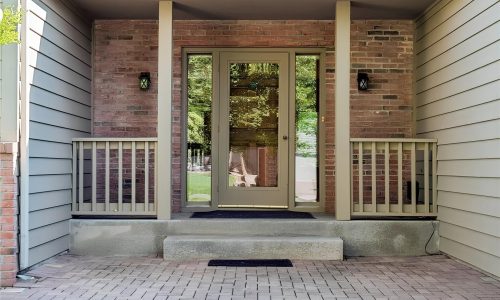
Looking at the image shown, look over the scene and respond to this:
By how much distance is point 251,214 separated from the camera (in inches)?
217

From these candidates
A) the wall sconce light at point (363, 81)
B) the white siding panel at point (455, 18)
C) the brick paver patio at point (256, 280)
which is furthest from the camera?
the wall sconce light at point (363, 81)

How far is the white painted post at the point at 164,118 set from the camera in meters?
5.01

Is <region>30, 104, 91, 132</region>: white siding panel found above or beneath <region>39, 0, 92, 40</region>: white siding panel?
beneath

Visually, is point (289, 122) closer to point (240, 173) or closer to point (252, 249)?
point (240, 173)

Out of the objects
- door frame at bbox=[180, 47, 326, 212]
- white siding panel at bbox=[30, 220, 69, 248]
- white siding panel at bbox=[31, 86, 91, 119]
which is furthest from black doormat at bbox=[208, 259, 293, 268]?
white siding panel at bbox=[31, 86, 91, 119]

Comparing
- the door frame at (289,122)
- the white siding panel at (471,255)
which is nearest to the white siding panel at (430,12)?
the door frame at (289,122)

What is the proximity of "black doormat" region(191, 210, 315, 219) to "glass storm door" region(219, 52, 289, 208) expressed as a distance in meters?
0.22

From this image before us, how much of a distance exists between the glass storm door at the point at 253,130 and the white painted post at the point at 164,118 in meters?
1.10

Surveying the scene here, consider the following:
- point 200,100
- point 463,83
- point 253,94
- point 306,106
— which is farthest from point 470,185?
point 200,100

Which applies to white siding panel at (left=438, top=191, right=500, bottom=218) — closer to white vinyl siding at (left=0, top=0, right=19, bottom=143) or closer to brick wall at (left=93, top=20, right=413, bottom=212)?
brick wall at (left=93, top=20, right=413, bottom=212)

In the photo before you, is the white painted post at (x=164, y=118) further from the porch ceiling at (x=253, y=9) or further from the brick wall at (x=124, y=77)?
the brick wall at (x=124, y=77)

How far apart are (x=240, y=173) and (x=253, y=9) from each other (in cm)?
191

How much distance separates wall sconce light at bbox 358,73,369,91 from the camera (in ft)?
19.0

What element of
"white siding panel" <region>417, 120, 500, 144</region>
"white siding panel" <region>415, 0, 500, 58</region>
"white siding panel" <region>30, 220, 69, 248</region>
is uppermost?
"white siding panel" <region>415, 0, 500, 58</region>
